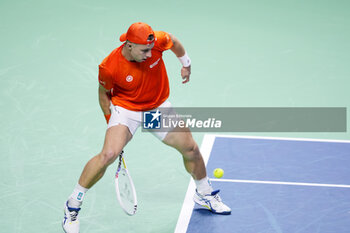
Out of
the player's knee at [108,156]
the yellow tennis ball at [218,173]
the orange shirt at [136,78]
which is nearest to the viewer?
the player's knee at [108,156]

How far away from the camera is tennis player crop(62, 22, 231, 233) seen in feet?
18.6

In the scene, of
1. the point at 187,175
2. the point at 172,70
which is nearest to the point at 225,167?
the point at 187,175

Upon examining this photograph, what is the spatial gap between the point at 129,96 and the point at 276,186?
209cm

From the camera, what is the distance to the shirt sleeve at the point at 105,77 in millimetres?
5750

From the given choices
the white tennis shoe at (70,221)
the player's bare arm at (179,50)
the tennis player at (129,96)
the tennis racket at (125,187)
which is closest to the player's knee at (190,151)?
the tennis player at (129,96)

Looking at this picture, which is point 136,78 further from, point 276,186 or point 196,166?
point 276,186

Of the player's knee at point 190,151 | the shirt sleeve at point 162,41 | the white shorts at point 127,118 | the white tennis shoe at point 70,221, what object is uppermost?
the shirt sleeve at point 162,41

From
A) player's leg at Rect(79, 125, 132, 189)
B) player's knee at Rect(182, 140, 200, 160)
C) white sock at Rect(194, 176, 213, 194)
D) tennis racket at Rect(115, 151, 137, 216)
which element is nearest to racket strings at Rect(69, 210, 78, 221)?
player's leg at Rect(79, 125, 132, 189)

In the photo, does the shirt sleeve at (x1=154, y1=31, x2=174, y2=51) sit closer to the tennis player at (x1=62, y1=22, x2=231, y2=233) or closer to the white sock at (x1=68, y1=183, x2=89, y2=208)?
the tennis player at (x1=62, y1=22, x2=231, y2=233)

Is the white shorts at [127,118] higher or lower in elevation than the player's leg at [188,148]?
higher

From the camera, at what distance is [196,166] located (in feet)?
20.7

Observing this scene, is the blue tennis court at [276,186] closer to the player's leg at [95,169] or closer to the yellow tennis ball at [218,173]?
the yellow tennis ball at [218,173]

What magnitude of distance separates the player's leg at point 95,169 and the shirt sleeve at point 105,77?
394 mm

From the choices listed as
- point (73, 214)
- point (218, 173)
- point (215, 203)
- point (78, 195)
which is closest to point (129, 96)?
point (78, 195)
